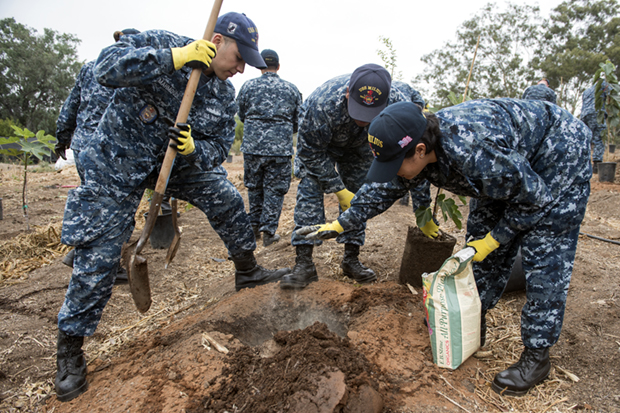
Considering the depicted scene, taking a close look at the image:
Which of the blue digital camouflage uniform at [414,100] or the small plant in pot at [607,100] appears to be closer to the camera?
the blue digital camouflage uniform at [414,100]

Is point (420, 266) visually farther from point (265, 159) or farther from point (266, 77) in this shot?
point (266, 77)

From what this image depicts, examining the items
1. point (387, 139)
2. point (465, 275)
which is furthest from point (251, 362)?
point (387, 139)

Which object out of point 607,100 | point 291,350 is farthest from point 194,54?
point 607,100

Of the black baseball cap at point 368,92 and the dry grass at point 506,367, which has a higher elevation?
the black baseball cap at point 368,92

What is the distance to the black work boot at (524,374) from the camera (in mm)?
1854

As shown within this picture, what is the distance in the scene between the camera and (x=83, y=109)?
3.15 meters

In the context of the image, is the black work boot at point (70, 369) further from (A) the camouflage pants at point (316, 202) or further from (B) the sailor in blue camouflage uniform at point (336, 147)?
(A) the camouflage pants at point (316, 202)

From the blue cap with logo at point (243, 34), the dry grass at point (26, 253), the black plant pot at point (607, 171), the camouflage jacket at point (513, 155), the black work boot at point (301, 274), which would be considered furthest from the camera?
the black plant pot at point (607, 171)

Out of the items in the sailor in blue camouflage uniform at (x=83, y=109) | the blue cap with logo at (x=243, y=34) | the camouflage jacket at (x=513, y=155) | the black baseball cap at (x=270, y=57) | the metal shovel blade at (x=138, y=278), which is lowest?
the metal shovel blade at (x=138, y=278)

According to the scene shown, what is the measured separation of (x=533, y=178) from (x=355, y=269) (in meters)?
1.73

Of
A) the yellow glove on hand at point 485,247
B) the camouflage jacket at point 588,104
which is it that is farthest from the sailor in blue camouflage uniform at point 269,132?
the camouflage jacket at point 588,104

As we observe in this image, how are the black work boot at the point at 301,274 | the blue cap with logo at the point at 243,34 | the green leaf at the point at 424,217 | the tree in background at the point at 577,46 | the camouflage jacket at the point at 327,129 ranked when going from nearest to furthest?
the blue cap with logo at the point at 243,34 < the green leaf at the point at 424,217 < the camouflage jacket at the point at 327,129 < the black work boot at the point at 301,274 < the tree in background at the point at 577,46

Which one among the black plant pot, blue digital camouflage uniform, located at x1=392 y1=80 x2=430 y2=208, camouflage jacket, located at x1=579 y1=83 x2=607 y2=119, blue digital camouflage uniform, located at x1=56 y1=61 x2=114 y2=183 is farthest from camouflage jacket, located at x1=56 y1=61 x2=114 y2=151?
camouflage jacket, located at x1=579 y1=83 x2=607 y2=119

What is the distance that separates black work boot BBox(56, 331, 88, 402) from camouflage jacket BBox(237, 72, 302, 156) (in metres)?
2.84
